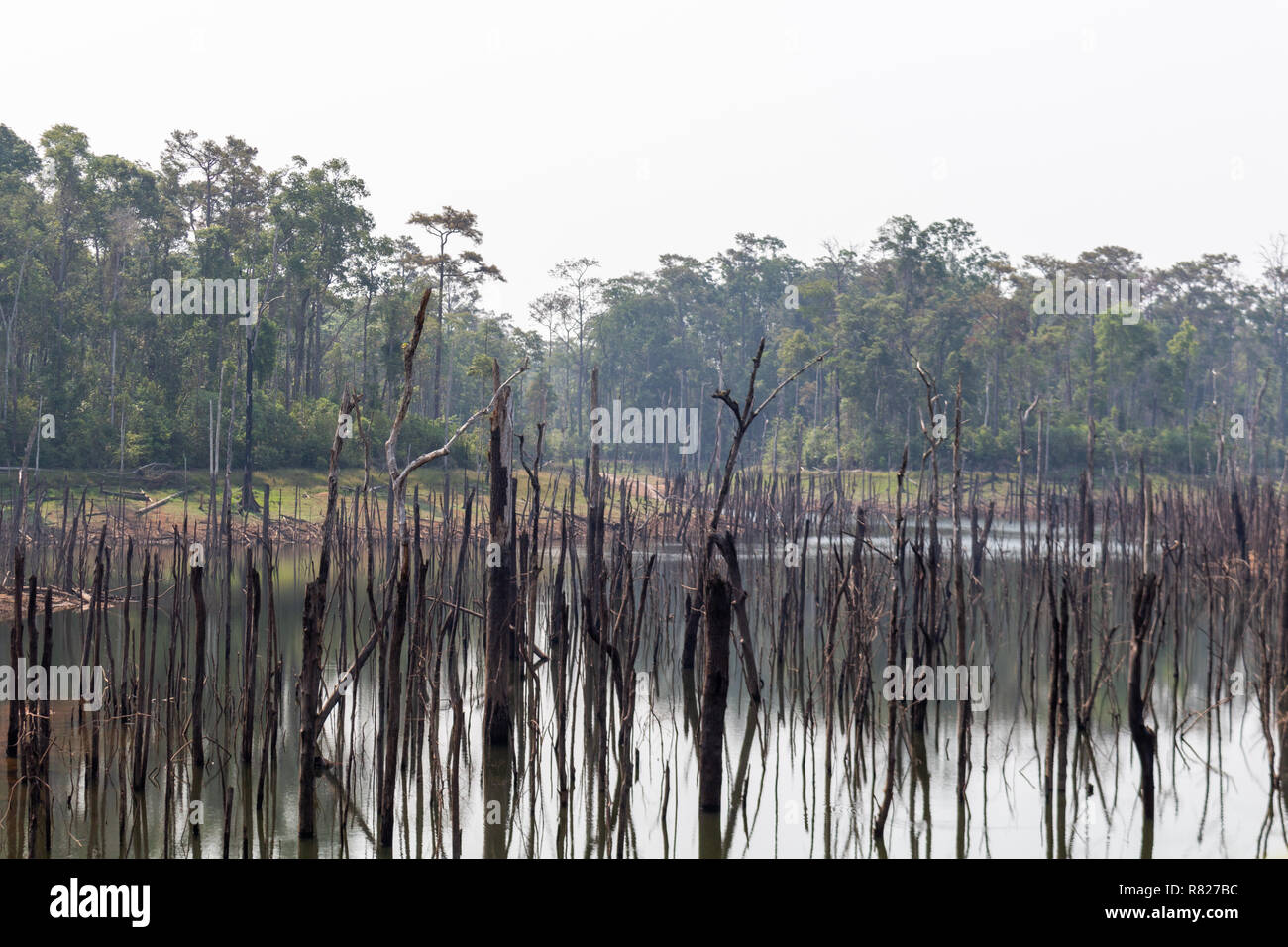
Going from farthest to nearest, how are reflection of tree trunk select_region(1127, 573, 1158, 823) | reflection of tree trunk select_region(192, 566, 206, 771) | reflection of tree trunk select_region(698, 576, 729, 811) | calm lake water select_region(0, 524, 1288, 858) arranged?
calm lake water select_region(0, 524, 1288, 858), reflection of tree trunk select_region(192, 566, 206, 771), reflection of tree trunk select_region(698, 576, 729, 811), reflection of tree trunk select_region(1127, 573, 1158, 823)

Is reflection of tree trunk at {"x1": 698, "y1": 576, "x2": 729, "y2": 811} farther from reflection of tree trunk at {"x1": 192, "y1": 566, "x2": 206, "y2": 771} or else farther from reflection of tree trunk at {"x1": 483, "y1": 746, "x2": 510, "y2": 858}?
reflection of tree trunk at {"x1": 192, "y1": 566, "x2": 206, "y2": 771}

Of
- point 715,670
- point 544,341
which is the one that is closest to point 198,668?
point 715,670

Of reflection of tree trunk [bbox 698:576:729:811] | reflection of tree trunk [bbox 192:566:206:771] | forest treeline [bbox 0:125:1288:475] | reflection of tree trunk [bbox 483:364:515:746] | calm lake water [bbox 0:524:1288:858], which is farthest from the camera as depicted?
forest treeline [bbox 0:125:1288:475]

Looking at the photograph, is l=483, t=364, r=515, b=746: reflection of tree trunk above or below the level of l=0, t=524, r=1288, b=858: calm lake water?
above

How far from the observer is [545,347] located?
64938 millimetres

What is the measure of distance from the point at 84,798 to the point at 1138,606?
7559 mm

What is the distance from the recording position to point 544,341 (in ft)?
195

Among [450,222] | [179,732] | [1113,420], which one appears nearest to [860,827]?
[179,732]

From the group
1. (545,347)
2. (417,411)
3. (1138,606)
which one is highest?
(545,347)

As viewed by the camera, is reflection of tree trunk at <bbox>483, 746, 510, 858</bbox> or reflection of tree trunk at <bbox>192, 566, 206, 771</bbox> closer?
reflection of tree trunk at <bbox>192, 566, 206, 771</bbox>

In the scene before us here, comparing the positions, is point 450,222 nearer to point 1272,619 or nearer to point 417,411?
point 417,411

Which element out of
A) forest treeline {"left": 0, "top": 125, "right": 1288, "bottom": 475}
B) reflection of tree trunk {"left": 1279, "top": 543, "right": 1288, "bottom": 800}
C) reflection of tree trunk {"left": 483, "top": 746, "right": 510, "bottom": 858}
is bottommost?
reflection of tree trunk {"left": 483, "top": 746, "right": 510, "bottom": 858}

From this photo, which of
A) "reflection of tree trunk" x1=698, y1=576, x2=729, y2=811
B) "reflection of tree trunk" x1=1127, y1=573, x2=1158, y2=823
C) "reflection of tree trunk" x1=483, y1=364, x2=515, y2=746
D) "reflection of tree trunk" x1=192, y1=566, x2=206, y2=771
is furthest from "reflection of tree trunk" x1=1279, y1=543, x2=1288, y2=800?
"reflection of tree trunk" x1=192, y1=566, x2=206, y2=771

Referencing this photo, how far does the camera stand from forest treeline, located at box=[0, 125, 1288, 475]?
3203 cm
